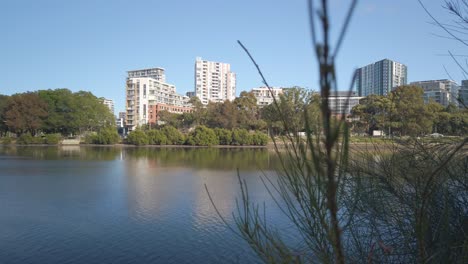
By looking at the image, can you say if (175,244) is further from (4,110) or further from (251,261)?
(4,110)

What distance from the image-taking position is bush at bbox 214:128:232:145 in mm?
46594

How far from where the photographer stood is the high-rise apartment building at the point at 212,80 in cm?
11056

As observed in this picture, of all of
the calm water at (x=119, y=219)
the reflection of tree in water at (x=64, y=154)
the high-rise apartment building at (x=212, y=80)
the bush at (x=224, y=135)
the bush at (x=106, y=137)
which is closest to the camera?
the calm water at (x=119, y=219)

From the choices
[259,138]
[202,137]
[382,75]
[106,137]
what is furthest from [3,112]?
[382,75]

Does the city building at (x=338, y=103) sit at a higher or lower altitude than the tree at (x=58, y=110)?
lower

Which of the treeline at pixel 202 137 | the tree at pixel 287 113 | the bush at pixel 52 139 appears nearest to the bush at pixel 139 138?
the treeline at pixel 202 137

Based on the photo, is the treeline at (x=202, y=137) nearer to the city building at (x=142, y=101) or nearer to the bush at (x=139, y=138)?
the bush at (x=139, y=138)

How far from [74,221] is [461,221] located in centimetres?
1036

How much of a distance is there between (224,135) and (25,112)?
83.8 ft

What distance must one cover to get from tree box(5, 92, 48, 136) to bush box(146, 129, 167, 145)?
1414 centimetres

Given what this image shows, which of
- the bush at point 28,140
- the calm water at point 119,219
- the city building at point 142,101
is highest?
the city building at point 142,101

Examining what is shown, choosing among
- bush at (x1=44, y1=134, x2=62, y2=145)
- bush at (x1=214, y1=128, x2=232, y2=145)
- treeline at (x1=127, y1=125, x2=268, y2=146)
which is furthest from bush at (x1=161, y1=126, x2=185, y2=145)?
bush at (x1=44, y1=134, x2=62, y2=145)

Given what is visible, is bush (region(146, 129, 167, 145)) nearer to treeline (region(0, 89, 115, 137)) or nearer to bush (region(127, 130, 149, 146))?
bush (region(127, 130, 149, 146))

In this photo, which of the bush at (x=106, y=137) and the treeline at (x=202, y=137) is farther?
the bush at (x=106, y=137)
